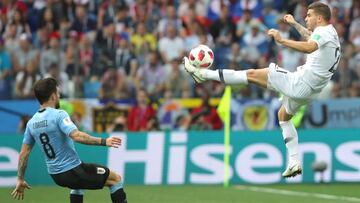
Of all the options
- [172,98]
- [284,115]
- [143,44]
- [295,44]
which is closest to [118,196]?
[295,44]

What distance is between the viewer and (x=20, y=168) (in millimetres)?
12188

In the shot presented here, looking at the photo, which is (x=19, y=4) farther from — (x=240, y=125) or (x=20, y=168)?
(x=20, y=168)

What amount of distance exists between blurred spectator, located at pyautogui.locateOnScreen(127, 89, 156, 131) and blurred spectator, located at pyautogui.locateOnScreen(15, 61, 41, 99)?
2.30m

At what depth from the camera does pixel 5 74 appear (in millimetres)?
22297

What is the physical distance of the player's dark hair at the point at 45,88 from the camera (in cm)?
1191

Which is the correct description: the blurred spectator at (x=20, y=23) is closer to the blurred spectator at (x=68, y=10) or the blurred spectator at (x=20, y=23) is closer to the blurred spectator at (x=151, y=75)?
the blurred spectator at (x=68, y=10)

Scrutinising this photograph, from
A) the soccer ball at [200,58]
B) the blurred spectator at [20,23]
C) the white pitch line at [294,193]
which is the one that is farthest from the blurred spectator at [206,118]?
the soccer ball at [200,58]

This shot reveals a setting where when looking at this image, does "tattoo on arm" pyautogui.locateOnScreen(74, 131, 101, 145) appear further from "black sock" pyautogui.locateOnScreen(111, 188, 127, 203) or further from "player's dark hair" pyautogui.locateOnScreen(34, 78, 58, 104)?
"black sock" pyautogui.locateOnScreen(111, 188, 127, 203)

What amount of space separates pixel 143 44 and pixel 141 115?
2.47 metres

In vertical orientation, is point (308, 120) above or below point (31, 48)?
below

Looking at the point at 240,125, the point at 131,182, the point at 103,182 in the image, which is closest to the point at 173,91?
the point at 240,125

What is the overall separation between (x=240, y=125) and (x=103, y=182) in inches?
408

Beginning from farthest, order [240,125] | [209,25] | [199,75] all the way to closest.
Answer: [209,25], [240,125], [199,75]

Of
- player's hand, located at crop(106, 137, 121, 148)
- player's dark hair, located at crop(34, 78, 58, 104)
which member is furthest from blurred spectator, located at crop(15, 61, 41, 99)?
player's hand, located at crop(106, 137, 121, 148)
